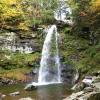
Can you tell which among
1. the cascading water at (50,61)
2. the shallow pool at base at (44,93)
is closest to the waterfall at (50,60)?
the cascading water at (50,61)

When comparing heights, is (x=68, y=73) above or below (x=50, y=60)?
below

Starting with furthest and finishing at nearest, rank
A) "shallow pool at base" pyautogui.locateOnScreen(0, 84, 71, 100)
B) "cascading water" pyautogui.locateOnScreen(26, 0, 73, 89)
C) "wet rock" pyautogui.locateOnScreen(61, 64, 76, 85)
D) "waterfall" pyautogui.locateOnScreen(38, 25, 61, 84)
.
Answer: "waterfall" pyautogui.locateOnScreen(38, 25, 61, 84), "cascading water" pyautogui.locateOnScreen(26, 0, 73, 89), "wet rock" pyautogui.locateOnScreen(61, 64, 76, 85), "shallow pool at base" pyautogui.locateOnScreen(0, 84, 71, 100)

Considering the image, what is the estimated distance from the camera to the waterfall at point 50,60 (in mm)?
22531

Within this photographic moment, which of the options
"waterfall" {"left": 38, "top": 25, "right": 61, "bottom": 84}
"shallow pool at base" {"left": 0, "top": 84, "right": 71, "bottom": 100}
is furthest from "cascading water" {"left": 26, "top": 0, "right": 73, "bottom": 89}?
"shallow pool at base" {"left": 0, "top": 84, "right": 71, "bottom": 100}

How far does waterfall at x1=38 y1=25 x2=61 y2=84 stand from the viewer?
2253 centimetres

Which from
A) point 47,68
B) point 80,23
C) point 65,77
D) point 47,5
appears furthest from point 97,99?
point 47,5

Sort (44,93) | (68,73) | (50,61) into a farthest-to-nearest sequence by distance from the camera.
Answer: (50,61) < (68,73) < (44,93)

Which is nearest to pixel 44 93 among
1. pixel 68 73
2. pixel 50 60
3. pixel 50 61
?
pixel 68 73

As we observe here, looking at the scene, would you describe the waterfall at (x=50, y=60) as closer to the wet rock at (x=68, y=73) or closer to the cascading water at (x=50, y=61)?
the cascading water at (x=50, y=61)

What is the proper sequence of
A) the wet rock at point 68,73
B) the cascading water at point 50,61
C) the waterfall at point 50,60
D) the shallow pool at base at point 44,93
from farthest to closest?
the waterfall at point 50,60 < the cascading water at point 50,61 < the wet rock at point 68,73 < the shallow pool at base at point 44,93

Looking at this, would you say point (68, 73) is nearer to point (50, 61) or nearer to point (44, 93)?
point (50, 61)

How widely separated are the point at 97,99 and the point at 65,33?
1718 centimetres

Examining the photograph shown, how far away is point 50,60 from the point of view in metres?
24.3

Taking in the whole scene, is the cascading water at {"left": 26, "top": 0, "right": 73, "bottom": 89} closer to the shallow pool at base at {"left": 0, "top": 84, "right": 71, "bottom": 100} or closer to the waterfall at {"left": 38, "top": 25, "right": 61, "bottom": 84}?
the waterfall at {"left": 38, "top": 25, "right": 61, "bottom": 84}
